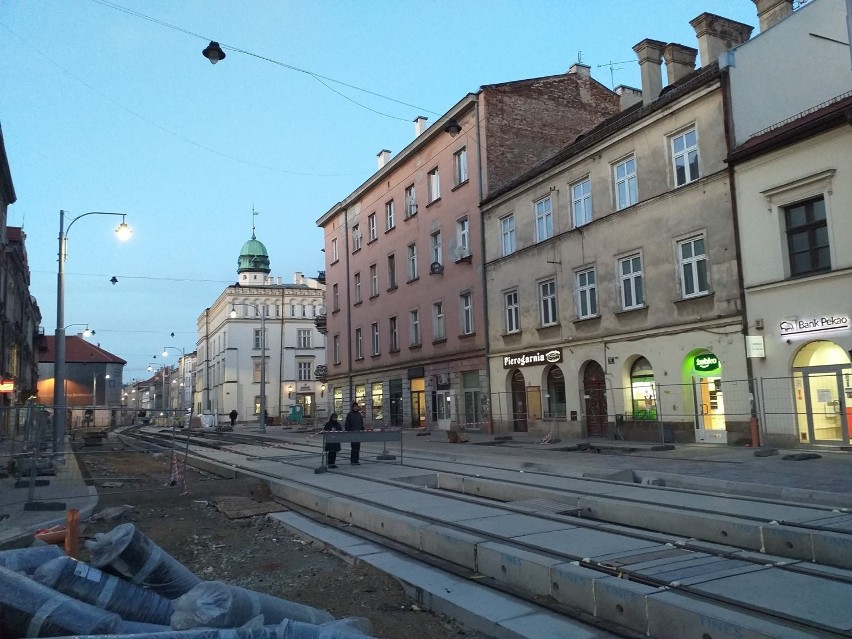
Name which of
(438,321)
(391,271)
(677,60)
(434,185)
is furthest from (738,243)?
(391,271)

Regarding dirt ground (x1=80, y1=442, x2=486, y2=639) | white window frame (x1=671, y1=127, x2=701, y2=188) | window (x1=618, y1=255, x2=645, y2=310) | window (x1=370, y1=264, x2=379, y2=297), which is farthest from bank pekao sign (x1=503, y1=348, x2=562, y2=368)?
dirt ground (x1=80, y1=442, x2=486, y2=639)

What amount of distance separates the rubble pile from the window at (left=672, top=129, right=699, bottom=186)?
64.2 feet

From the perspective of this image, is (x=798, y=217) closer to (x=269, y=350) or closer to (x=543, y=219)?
(x=543, y=219)

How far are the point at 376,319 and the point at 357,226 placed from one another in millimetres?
7079

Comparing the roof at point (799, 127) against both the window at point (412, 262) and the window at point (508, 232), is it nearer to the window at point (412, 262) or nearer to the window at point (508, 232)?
the window at point (508, 232)

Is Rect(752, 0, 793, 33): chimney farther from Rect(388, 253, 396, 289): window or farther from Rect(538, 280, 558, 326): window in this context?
Rect(388, 253, 396, 289): window

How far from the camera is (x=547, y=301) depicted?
27359 mm

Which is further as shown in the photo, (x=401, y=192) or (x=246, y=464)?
(x=401, y=192)

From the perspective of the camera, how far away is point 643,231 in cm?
2250

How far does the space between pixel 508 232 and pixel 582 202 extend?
499cm

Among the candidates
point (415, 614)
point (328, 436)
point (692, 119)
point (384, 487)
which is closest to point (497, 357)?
point (692, 119)

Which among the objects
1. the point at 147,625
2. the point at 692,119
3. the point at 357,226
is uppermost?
the point at 357,226

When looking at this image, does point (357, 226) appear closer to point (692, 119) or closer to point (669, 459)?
point (692, 119)

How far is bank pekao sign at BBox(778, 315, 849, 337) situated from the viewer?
16656mm
